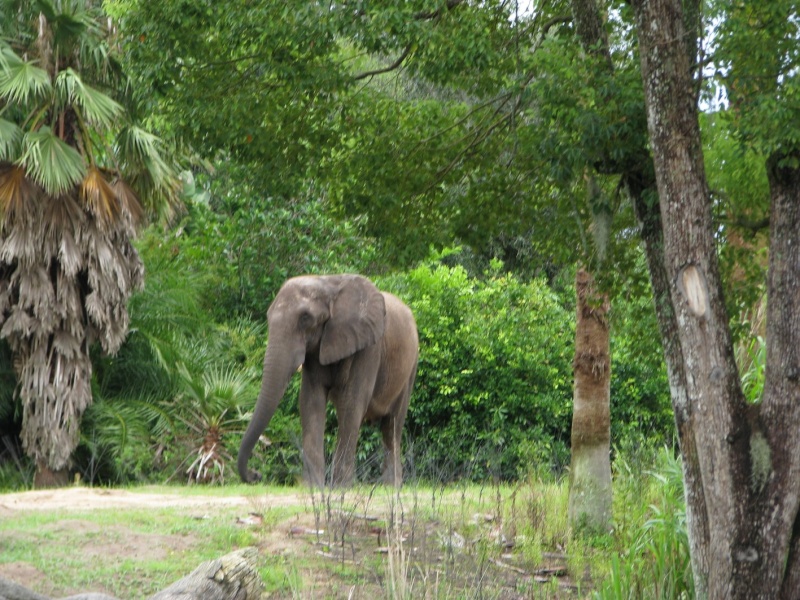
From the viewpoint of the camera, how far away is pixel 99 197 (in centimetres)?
1580

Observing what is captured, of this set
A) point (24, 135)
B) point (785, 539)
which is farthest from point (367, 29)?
point (24, 135)

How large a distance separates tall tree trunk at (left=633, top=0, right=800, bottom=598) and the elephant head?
5.74 m

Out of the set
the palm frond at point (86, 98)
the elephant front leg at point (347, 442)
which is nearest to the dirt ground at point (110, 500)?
the elephant front leg at point (347, 442)

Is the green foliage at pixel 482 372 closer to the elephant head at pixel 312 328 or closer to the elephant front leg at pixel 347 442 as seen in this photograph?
the elephant front leg at pixel 347 442

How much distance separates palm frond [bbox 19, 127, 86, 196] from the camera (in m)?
14.9

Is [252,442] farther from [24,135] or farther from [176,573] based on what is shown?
[24,135]

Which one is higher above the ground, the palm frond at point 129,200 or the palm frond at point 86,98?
the palm frond at point 86,98

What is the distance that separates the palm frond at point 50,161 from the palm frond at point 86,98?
526 millimetres

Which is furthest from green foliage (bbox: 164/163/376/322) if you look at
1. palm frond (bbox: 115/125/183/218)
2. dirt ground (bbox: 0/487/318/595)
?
dirt ground (bbox: 0/487/318/595)

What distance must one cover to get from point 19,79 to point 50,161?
3.57ft

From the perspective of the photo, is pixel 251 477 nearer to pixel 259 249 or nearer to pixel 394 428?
pixel 394 428

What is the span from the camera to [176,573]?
8547 mm

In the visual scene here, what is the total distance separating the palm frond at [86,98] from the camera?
1531cm

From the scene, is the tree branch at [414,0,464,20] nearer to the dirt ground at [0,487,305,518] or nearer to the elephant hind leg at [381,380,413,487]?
the dirt ground at [0,487,305,518]
